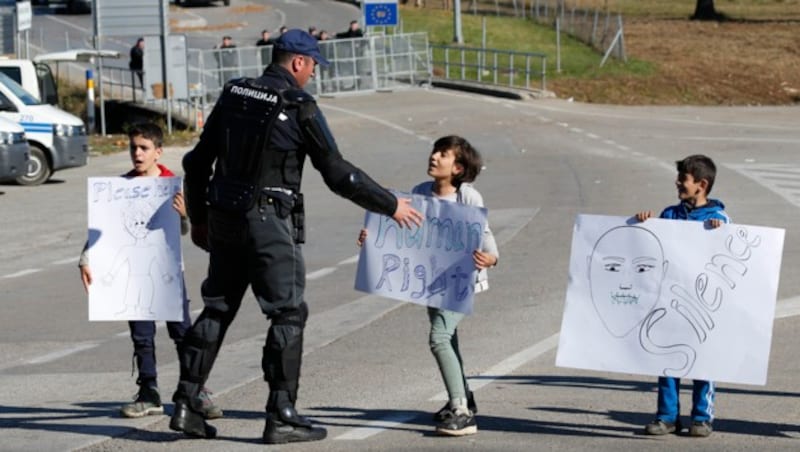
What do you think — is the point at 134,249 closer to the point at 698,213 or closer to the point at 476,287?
the point at 476,287

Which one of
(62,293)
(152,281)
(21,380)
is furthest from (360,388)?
(62,293)

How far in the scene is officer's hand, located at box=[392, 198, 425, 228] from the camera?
7.34 meters

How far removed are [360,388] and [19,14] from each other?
109 feet

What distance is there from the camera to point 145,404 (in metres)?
8.29

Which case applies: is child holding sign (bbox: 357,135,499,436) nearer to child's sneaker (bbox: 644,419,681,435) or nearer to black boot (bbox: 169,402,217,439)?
child's sneaker (bbox: 644,419,681,435)

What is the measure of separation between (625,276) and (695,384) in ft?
2.05

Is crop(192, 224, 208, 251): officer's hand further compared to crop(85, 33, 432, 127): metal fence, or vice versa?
crop(85, 33, 432, 127): metal fence

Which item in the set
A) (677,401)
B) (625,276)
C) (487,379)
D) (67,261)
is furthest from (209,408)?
(67,261)

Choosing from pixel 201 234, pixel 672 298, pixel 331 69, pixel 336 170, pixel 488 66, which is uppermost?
pixel 336 170

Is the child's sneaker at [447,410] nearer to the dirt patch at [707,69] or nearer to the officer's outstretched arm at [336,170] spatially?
the officer's outstretched arm at [336,170]

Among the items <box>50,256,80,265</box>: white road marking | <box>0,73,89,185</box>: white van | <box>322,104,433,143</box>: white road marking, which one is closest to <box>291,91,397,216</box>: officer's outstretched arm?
<box>50,256,80,265</box>: white road marking

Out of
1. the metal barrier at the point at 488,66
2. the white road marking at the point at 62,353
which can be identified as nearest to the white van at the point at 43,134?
the white road marking at the point at 62,353

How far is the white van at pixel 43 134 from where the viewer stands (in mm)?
25250

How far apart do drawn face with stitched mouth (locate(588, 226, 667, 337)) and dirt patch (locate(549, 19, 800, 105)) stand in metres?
33.1
